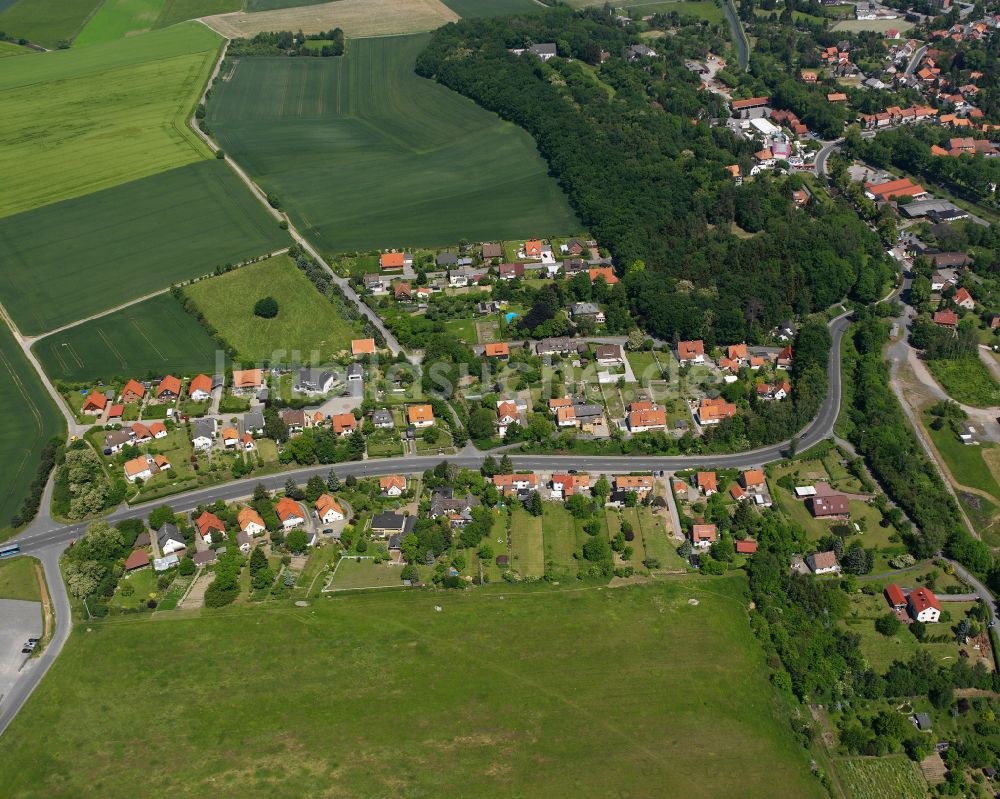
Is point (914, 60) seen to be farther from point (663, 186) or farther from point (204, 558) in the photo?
point (204, 558)

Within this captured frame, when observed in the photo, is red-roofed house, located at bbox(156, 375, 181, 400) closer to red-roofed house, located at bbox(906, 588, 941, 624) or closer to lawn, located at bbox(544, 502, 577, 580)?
lawn, located at bbox(544, 502, 577, 580)

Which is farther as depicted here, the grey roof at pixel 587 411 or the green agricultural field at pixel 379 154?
the green agricultural field at pixel 379 154

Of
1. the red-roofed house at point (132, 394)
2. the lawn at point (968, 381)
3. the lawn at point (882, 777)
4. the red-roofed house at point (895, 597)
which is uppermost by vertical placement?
the red-roofed house at point (132, 394)

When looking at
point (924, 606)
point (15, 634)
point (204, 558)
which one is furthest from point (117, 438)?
point (924, 606)

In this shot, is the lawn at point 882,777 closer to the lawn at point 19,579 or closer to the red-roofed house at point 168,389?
the lawn at point 19,579

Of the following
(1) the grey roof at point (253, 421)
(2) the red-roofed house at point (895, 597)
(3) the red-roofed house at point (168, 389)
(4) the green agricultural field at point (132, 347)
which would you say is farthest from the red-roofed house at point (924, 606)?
(3) the red-roofed house at point (168, 389)

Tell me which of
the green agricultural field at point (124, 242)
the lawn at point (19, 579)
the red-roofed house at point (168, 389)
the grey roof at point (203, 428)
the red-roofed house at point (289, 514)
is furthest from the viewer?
the green agricultural field at point (124, 242)
